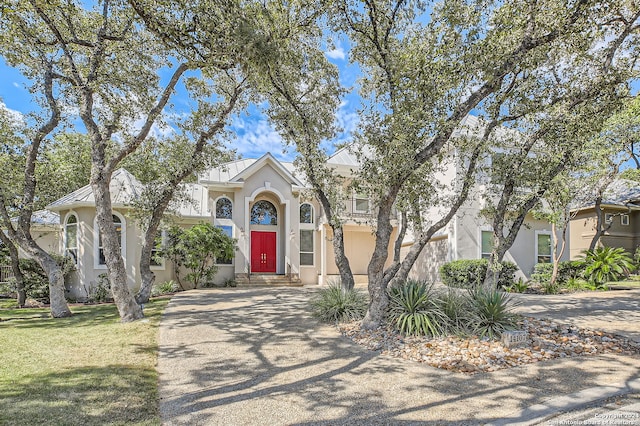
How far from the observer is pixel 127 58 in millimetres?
10312

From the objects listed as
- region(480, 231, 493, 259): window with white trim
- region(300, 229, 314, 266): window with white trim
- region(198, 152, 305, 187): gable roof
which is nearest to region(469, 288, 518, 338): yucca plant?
region(480, 231, 493, 259): window with white trim

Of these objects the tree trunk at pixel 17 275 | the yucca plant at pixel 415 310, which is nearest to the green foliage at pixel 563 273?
the yucca plant at pixel 415 310

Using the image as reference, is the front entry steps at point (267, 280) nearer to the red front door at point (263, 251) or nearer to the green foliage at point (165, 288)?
the red front door at point (263, 251)

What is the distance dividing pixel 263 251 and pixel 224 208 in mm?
2973

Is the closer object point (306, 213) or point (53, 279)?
point (53, 279)

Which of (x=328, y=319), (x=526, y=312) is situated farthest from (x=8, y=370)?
(x=526, y=312)

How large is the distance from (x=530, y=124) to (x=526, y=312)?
15.5 ft

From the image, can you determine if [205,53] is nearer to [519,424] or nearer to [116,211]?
[519,424]

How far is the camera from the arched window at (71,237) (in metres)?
15.3

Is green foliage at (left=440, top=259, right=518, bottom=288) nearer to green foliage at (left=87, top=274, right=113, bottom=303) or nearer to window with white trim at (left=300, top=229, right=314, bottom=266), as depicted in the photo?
window with white trim at (left=300, top=229, right=314, bottom=266)

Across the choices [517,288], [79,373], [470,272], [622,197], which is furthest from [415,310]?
[622,197]

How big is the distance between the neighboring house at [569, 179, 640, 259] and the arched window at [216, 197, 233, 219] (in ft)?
62.1

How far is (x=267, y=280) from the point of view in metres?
18.0

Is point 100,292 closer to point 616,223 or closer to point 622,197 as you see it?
point 616,223
